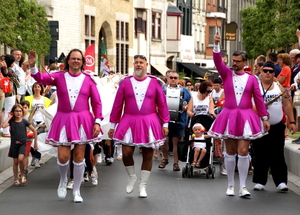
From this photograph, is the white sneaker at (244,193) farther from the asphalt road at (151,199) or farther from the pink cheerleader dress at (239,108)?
the pink cheerleader dress at (239,108)

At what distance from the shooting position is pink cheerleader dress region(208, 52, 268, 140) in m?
12.0

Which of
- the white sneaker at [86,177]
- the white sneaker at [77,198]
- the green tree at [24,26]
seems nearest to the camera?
the white sneaker at [77,198]

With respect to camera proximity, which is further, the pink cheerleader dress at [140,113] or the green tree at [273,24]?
the green tree at [273,24]

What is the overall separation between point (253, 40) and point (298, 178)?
160 ft

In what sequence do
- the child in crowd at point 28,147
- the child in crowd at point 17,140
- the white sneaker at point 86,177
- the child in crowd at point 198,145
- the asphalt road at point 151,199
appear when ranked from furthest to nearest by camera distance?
the child in crowd at point 198,145 < the white sneaker at point 86,177 < the child in crowd at point 28,147 < the child in crowd at point 17,140 < the asphalt road at point 151,199

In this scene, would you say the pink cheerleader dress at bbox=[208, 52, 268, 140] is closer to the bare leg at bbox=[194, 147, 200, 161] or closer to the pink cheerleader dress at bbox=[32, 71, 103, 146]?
the pink cheerleader dress at bbox=[32, 71, 103, 146]

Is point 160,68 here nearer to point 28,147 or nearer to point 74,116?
point 28,147

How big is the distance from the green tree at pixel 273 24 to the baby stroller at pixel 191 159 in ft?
65.5

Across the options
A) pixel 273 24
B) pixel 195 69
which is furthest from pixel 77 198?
pixel 195 69

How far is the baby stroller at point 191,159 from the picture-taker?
14.8 m

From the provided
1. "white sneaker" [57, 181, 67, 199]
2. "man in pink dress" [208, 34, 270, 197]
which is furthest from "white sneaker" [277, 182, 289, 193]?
"white sneaker" [57, 181, 67, 199]

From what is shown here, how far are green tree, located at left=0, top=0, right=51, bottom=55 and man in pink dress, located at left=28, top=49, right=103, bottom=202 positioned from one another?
11834 mm

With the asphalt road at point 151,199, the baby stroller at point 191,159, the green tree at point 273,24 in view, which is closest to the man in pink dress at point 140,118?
the asphalt road at point 151,199

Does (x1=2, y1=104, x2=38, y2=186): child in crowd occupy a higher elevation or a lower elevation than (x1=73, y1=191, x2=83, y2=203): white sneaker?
higher
